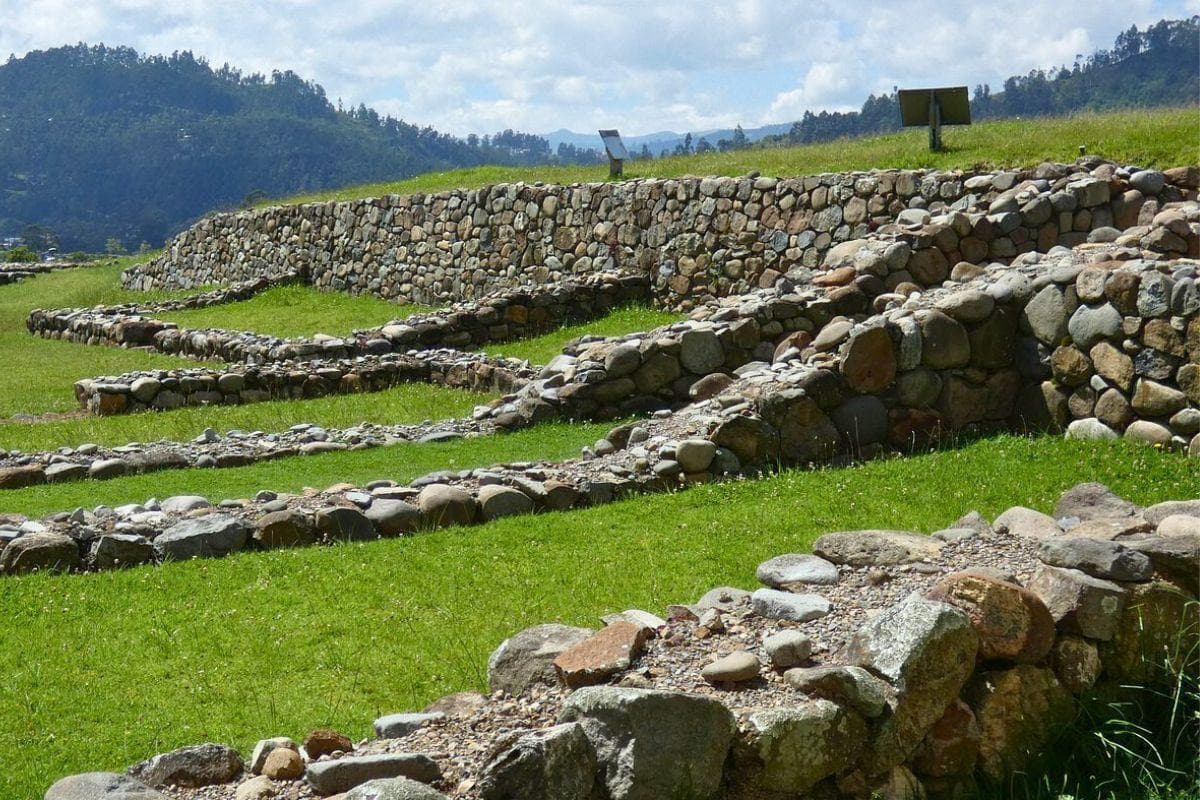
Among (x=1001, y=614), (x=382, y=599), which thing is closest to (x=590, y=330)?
(x=382, y=599)

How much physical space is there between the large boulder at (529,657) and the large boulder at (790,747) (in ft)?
2.90

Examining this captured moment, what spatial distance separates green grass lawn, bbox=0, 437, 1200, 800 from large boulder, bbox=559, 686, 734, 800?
1566 mm

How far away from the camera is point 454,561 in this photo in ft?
24.8

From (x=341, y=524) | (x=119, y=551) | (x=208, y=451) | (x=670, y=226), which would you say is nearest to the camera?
(x=119, y=551)

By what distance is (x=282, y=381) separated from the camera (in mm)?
15258

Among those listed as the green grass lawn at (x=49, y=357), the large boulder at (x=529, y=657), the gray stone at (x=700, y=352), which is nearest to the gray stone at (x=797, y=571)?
the large boulder at (x=529, y=657)

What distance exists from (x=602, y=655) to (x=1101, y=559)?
85.4 inches

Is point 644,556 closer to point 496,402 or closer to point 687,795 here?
point 687,795

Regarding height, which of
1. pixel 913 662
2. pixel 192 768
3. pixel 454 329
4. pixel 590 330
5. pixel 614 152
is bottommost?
pixel 590 330

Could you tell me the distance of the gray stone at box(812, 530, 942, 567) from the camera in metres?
5.74

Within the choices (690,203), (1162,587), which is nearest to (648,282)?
(690,203)

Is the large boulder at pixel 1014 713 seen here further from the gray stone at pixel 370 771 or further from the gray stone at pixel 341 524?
the gray stone at pixel 341 524

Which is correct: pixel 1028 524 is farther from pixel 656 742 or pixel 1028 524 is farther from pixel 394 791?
pixel 394 791

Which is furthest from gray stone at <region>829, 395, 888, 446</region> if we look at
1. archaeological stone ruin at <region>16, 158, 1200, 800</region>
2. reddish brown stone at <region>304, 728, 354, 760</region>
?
reddish brown stone at <region>304, 728, 354, 760</region>
